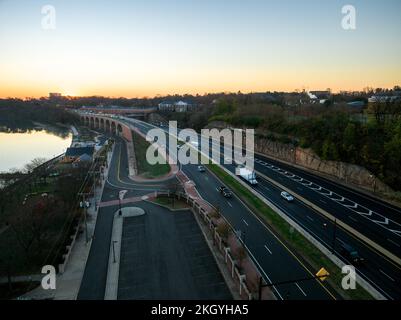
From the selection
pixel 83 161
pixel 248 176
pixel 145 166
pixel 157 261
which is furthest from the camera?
pixel 145 166


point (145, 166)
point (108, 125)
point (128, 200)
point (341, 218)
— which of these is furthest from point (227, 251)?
point (108, 125)

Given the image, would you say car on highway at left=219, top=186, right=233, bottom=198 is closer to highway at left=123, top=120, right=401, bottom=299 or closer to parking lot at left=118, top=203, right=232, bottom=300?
highway at left=123, top=120, right=401, bottom=299

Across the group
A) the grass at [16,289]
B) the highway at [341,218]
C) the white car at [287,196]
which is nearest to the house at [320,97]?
the highway at [341,218]

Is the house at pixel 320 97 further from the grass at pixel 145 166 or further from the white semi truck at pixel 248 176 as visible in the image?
the white semi truck at pixel 248 176

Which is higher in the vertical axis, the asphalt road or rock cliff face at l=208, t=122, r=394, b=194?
rock cliff face at l=208, t=122, r=394, b=194

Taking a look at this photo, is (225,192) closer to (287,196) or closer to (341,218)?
(287,196)

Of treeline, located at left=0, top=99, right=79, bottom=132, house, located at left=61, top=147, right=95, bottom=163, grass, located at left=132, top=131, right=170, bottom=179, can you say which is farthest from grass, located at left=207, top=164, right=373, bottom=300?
treeline, located at left=0, top=99, right=79, bottom=132
